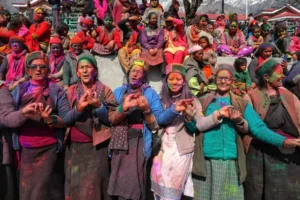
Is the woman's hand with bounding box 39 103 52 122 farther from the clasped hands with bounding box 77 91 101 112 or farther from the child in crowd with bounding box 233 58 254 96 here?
the child in crowd with bounding box 233 58 254 96

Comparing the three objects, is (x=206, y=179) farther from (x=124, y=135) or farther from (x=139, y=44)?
(x=139, y=44)

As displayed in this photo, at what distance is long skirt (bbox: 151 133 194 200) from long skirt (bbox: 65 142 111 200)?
55 centimetres

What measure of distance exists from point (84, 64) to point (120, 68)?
11.9ft

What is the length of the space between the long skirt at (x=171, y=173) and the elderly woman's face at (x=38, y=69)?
1.43 meters

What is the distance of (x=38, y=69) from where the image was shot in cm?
341

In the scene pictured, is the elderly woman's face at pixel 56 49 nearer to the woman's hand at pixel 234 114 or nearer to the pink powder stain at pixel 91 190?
the pink powder stain at pixel 91 190

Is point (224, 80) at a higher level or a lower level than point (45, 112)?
higher

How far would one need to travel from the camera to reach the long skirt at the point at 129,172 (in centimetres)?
343

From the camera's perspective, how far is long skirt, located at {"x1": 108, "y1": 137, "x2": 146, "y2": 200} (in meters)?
3.43

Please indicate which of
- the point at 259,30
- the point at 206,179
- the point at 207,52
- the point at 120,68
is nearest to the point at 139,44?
the point at 120,68

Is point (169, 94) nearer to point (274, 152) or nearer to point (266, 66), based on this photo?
point (266, 66)

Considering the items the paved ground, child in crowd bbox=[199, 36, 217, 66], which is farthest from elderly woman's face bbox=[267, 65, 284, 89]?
the paved ground

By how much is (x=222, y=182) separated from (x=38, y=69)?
2.18 meters

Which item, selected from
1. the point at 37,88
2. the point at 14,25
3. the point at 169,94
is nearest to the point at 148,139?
the point at 169,94
